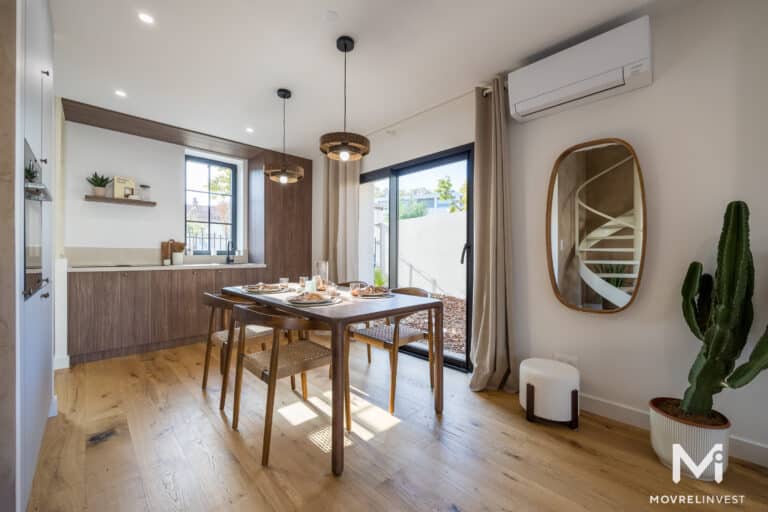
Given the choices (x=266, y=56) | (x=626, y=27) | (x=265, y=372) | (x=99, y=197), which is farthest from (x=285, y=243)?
(x=626, y=27)

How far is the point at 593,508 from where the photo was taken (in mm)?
1395

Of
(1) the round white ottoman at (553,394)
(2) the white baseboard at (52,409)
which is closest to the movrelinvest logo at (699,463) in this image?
(1) the round white ottoman at (553,394)

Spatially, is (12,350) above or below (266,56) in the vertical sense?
below

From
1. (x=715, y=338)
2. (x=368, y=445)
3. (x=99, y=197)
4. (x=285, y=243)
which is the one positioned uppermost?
Result: (x=99, y=197)

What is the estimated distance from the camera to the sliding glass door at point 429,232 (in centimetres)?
331

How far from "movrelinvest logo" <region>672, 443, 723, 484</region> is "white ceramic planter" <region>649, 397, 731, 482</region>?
0.04 feet

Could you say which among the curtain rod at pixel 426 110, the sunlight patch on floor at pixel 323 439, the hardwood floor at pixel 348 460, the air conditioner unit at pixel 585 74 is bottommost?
the sunlight patch on floor at pixel 323 439

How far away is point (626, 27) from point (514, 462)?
2.57m

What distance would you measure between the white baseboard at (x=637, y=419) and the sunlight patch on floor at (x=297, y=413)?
1912 millimetres

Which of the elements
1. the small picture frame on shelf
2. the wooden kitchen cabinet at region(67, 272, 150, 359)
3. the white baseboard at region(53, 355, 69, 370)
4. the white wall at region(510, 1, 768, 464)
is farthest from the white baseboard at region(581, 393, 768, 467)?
the small picture frame on shelf

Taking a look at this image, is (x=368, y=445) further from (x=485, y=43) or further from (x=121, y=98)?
(x=121, y=98)

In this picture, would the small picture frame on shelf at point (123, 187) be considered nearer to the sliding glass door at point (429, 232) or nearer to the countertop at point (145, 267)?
the countertop at point (145, 267)

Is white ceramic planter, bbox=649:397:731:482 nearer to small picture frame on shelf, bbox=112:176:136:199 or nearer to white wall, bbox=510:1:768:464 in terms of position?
white wall, bbox=510:1:768:464

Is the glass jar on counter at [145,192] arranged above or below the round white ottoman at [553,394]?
above
